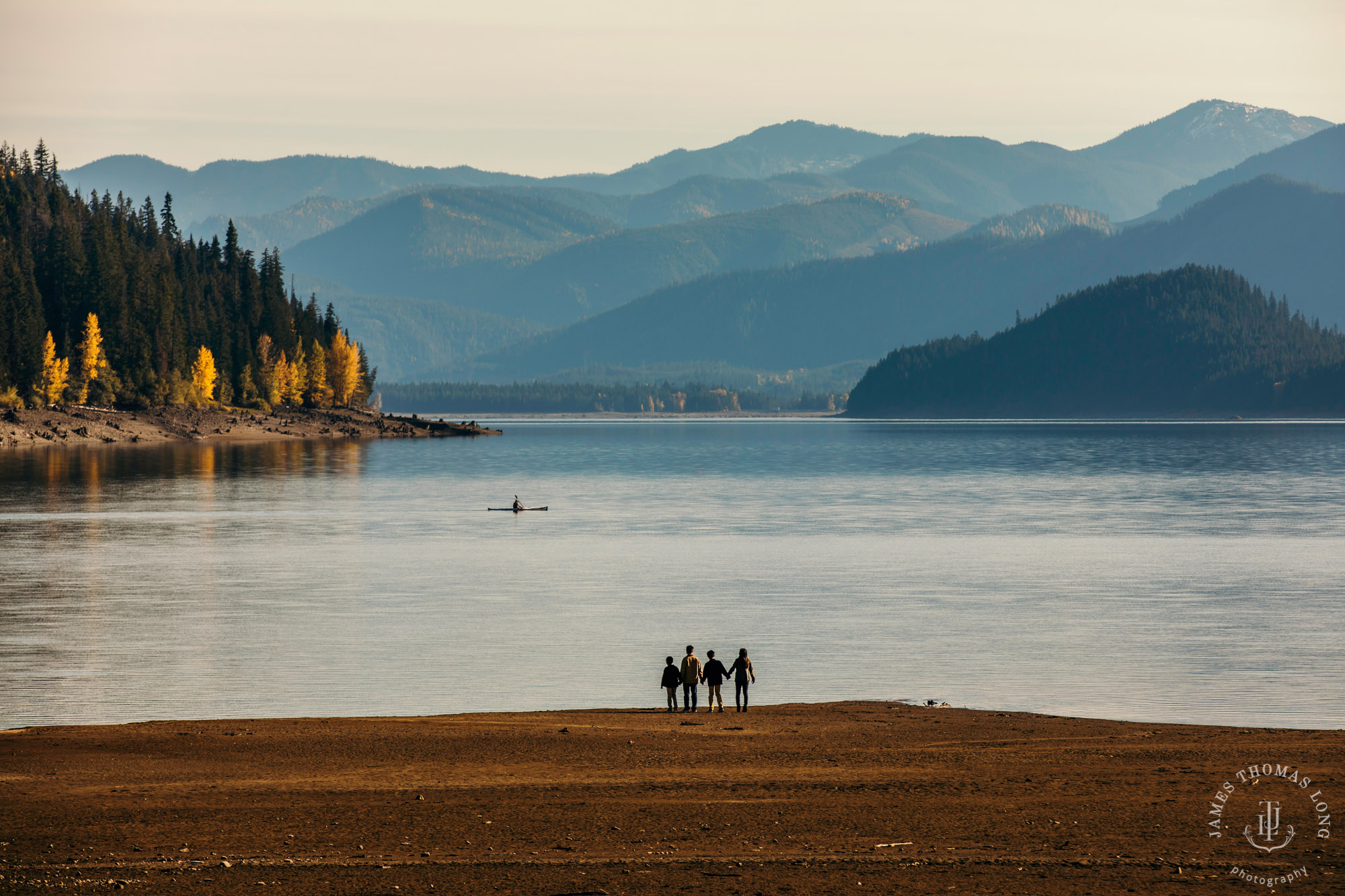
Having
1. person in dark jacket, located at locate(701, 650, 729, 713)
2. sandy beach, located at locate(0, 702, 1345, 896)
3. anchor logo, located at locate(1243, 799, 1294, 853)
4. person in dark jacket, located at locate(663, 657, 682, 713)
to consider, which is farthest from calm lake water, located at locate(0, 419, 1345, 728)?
anchor logo, located at locate(1243, 799, 1294, 853)

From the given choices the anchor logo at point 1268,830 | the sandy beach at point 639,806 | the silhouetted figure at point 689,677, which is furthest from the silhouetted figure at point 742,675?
the anchor logo at point 1268,830

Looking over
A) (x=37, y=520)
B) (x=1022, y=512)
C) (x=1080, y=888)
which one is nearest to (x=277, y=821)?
(x=1080, y=888)

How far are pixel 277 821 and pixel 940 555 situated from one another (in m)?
56.7

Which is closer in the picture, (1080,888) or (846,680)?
(1080,888)

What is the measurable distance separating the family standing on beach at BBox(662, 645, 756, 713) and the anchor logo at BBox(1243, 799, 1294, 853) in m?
14.5

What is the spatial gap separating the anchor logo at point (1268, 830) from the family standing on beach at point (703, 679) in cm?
1450

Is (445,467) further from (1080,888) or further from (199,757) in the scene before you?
(1080,888)

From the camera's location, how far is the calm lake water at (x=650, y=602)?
3956 cm

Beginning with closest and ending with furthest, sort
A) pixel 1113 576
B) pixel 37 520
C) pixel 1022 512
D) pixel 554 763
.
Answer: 1. pixel 554 763
2. pixel 1113 576
3. pixel 37 520
4. pixel 1022 512

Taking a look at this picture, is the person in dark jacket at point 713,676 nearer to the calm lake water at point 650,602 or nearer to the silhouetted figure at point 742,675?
the silhouetted figure at point 742,675

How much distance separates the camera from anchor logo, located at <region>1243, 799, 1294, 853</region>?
21656 mm

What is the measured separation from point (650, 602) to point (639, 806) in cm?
3325

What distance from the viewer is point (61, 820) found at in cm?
2356

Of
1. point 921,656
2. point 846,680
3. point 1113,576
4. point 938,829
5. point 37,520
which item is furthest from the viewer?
point 37,520
